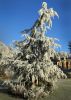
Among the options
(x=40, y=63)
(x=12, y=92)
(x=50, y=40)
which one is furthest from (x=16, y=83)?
(x=50, y=40)

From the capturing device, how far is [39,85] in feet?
88.7

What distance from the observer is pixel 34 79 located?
2662 cm

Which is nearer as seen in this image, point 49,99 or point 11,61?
point 49,99

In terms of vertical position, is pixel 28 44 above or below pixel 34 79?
above

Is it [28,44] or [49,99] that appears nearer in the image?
[49,99]

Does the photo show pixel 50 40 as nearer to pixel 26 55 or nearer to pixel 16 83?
pixel 26 55

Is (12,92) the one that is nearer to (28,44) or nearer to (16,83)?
(16,83)

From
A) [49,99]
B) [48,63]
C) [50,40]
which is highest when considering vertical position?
[50,40]

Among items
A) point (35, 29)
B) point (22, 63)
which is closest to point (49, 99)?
point (22, 63)

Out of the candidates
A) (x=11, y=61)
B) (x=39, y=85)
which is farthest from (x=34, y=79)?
(x=11, y=61)

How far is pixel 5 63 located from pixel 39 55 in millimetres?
2696

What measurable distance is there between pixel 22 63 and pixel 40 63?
56.6 inches

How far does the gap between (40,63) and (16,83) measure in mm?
2362

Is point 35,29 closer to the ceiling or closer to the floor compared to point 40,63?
closer to the ceiling
